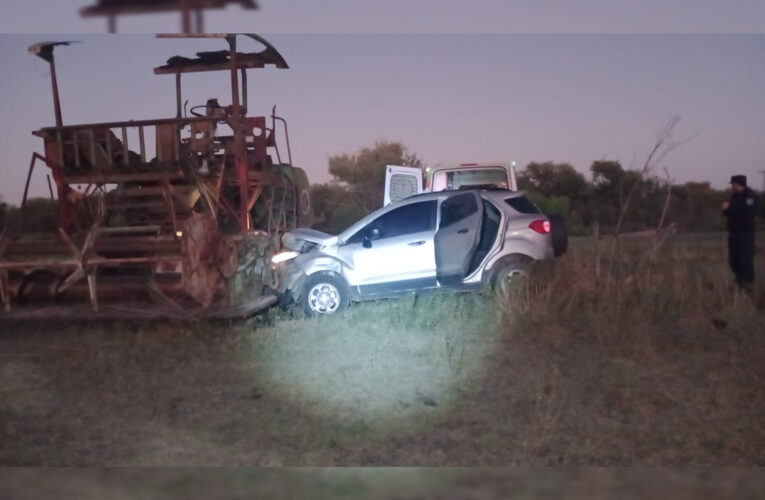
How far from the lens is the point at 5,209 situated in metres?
11.7

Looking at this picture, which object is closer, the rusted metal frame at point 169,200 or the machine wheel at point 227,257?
the machine wheel at point 227,257

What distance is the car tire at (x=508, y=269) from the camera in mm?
10617

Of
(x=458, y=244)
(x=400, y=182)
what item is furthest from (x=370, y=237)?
(x=400, y=182)

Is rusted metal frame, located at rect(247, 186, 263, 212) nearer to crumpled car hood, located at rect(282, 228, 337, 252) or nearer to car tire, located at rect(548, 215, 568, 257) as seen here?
crumpled car hood, located at rect(282, 228, 337, 252)

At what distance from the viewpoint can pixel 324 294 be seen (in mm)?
10945

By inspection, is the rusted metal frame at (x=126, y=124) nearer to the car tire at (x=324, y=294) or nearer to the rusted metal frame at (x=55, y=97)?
the rusted metal frame at (x=55, y=97)

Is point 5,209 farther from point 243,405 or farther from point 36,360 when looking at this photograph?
point 243,405

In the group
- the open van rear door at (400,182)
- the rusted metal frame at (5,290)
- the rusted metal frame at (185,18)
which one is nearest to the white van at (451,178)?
the open van rear door at (400,182)

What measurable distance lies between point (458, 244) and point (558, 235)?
141 centimetres

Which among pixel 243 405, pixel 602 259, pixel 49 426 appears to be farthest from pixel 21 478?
pixel 602 259

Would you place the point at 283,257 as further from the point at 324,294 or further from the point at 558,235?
the point at 558,235

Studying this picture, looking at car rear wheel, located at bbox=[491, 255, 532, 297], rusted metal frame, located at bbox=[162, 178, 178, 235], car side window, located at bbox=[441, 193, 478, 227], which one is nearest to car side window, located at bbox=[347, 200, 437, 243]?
car side window, located at bbox=[441, 193, 478, 227]

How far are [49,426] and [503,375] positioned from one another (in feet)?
12.8

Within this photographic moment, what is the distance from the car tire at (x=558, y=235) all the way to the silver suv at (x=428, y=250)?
2 centimetres
